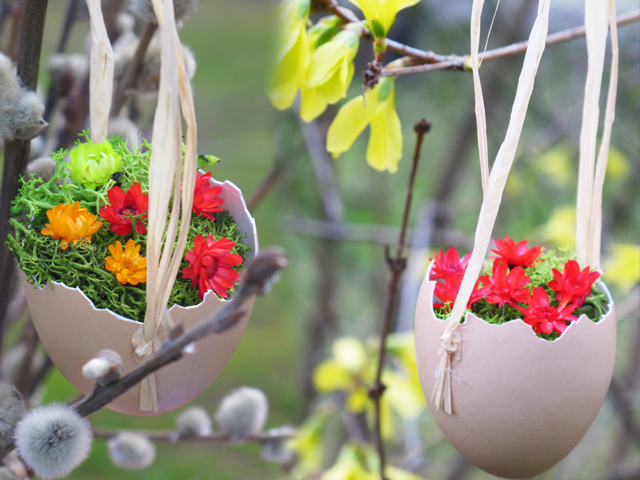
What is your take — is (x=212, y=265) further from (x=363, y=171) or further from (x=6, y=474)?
(x=363, y=171)

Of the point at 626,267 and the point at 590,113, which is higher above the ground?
the point at 590,113

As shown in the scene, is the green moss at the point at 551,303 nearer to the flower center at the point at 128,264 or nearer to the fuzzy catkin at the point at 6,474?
the flower center at the point at 128,264

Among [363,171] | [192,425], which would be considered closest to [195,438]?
[192,425]

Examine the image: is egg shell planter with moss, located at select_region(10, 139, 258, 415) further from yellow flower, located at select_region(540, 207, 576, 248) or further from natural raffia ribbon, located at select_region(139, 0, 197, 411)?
yellow flower, located at select_region(540, 207, 576, 248)

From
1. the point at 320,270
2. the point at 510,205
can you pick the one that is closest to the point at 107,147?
the point at 320,270

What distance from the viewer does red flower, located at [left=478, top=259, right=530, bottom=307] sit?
0.35m

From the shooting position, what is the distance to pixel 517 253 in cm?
39

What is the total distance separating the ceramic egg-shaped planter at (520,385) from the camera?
1.12 ft

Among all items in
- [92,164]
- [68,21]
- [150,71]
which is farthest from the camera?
[68,21]

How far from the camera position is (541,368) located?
34cm

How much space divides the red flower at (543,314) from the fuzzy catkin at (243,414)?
0.25m

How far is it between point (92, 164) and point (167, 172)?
0.08 m

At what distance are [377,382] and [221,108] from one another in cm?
120

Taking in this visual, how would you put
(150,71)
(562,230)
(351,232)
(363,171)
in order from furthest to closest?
(363,171) → (351,232) → (562,230) → (150,71)
